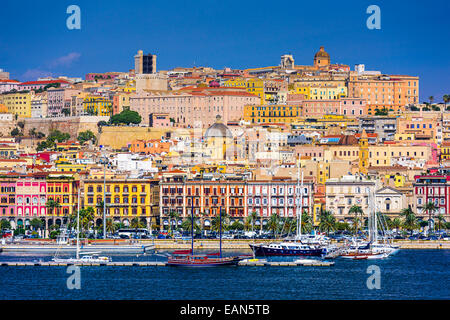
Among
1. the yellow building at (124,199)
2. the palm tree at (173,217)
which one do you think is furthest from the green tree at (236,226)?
the yellow building at (124,199)

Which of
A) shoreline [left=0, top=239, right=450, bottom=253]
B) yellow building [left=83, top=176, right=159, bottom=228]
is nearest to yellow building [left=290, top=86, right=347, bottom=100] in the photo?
yellow building [left=83, top=176, right=159, bottom=228]

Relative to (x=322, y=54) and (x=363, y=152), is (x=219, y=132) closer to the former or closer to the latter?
(x=363, y=152)

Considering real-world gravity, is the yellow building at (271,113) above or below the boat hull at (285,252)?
above

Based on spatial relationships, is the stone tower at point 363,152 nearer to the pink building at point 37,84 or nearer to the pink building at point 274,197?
the pink building at point 274,197

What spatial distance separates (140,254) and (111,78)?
8403cm

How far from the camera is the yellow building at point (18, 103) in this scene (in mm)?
109375

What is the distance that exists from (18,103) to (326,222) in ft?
198

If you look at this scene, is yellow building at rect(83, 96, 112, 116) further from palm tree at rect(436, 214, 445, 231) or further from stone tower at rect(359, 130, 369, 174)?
palm tree at rect(436, 214, 445, 231)

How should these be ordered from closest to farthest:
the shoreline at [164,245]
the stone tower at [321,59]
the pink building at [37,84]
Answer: the shoreline at [164,245], the stone tower at [321,59], the pink building at [37,84]

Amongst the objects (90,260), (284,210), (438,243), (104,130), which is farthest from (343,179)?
(104,130)

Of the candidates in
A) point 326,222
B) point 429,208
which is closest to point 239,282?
point 326,222

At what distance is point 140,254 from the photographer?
5006cm

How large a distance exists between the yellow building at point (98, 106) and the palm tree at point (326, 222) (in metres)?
49.6

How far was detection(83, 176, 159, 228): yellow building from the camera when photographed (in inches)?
2373
